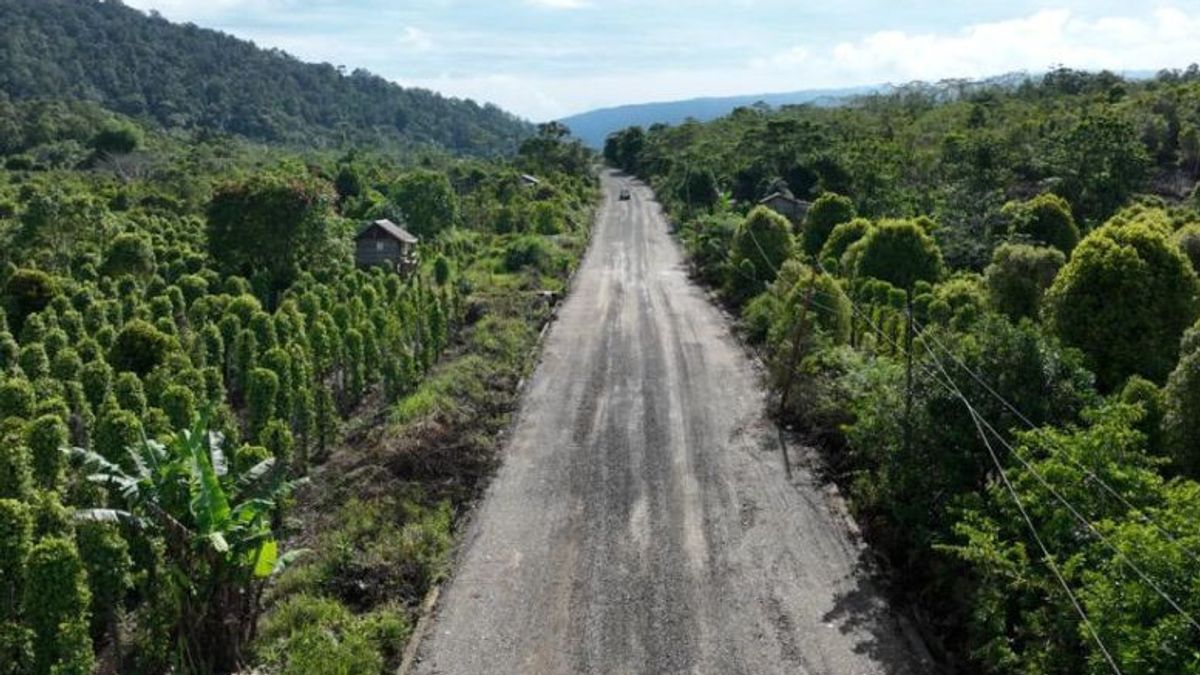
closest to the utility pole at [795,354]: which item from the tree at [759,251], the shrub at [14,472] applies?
the tree at [759,251]

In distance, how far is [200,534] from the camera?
11859 millimetres

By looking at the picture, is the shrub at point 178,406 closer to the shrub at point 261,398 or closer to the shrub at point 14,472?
the shrub at point 261,398

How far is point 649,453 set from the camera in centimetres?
2184

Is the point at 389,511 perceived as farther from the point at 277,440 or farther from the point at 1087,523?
the point at 1087,523

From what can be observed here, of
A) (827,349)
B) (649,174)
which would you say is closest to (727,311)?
(827,349)

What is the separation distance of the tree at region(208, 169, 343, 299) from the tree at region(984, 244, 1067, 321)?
28.7 metres

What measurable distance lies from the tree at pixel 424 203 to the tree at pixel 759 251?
28.4 metres

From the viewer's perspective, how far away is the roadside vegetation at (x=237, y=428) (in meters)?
12.1

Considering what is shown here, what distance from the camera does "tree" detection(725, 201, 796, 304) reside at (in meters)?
39.2

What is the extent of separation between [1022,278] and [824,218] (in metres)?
19.0

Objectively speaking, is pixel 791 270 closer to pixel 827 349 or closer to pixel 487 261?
pixel 827 349

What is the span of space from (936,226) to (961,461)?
104 feet

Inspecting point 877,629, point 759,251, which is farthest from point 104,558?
point 759,251

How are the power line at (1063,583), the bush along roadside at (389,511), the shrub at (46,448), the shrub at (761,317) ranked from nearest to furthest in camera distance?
the power line at (1063,583), the bush along roadside at (389,511), the shrub at (46,448), the shrub at (761,317)
